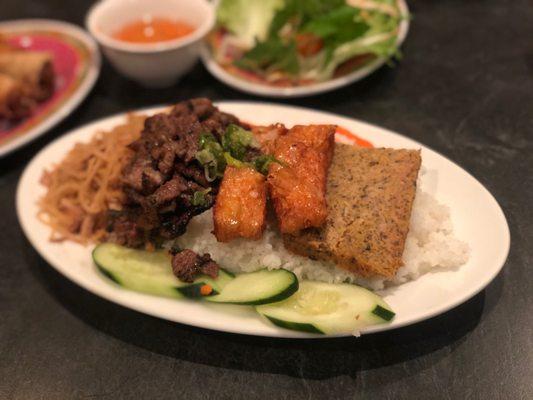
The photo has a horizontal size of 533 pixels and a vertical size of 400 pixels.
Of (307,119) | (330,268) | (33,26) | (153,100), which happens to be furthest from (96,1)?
(330,268)

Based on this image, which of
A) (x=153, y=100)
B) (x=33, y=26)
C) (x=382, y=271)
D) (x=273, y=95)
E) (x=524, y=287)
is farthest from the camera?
(x=33, y=26)

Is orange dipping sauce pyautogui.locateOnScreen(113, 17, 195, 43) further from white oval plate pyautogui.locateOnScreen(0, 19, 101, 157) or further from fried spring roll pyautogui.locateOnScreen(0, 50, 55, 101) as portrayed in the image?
fried spring roll pyautogui.locateOnScreen(0, 50, 55, 101)

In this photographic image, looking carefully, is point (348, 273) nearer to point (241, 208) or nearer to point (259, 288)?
point (259, 288)

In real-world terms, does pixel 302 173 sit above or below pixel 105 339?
above

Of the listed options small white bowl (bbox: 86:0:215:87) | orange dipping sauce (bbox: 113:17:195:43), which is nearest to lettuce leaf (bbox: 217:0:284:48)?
small white bowl (bbox: 86:0:215:87)

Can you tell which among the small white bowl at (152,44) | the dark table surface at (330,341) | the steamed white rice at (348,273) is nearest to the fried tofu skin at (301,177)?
the steamed white rice at (348,273)

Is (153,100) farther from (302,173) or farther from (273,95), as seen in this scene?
(302,173)
